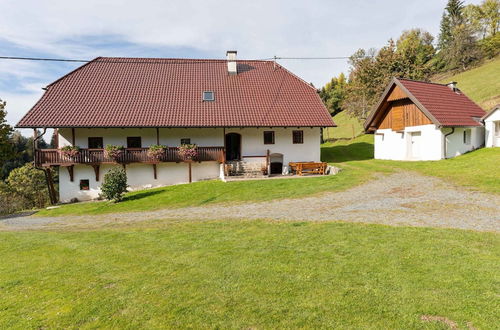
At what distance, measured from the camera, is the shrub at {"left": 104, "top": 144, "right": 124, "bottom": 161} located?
820 inches

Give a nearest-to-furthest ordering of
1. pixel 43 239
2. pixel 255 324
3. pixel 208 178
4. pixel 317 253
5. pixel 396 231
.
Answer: pixel 255 324 < pixel 317 253 < pixel 396 231 < pixel 43 239 < pixel 208 178

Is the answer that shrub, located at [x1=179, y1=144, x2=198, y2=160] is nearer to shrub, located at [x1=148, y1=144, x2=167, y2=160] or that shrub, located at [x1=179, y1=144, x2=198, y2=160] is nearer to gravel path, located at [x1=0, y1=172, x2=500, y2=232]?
shrub, located at [x1=148, y1=144, x2=167, y2=160]

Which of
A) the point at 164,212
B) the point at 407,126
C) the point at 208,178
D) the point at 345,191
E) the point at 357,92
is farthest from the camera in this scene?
the point at 357,92

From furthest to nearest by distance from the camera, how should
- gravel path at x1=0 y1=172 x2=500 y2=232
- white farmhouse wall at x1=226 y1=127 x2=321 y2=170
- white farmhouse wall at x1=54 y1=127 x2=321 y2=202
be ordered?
white farmhouse wall at x1=226 y1=127 x2=321 y2=170, white farmhouse wall at x1=54 y1=127 x2=321 y2=202, gravel path at x1=0 y1=172 x2=500 y2=232

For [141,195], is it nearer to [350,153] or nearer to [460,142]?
[350,153]

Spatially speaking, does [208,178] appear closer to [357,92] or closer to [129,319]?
[129,319]

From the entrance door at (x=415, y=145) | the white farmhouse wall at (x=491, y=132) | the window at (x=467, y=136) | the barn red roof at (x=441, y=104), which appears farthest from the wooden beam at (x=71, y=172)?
the white farmhouse wall at (x=491, y=132)

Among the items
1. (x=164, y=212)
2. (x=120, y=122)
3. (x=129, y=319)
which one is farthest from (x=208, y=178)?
(x=129, y=319)

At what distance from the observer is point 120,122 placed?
2162cm

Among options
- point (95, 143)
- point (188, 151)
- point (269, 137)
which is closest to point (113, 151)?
point (95, 143)

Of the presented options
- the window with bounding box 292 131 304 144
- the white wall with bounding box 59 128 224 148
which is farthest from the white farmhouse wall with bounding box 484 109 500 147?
the white wall with bounding box 59 128 224 148

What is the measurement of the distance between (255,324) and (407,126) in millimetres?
25338

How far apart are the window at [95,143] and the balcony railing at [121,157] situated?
4.64ft

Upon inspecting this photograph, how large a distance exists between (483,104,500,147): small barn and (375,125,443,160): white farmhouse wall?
16.4ft
